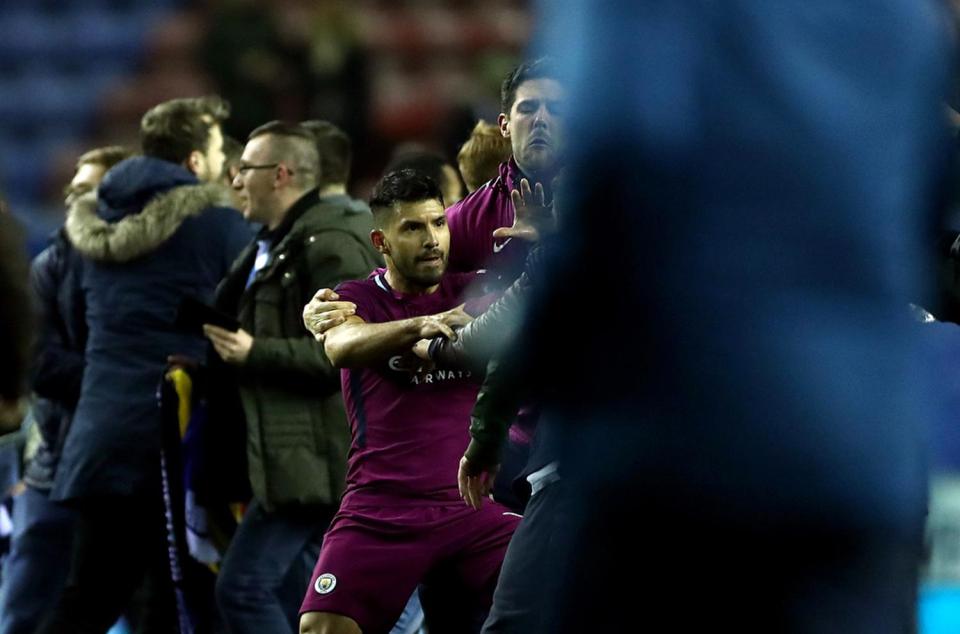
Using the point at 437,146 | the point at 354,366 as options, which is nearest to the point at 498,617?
the point at 354,366

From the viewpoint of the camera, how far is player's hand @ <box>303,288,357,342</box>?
4.50 meters

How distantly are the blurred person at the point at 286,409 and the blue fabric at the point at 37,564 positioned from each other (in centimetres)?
133

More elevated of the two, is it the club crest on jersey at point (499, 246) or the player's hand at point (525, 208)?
the player's hand at point (525, 208)

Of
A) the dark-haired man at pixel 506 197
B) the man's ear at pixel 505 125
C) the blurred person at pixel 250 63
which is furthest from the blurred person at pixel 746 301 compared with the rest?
the blurred person at pixel 250 63

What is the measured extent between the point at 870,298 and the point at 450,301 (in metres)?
2.99

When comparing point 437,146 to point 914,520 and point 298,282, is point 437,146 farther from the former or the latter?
point 914,520

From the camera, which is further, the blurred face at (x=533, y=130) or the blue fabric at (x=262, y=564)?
the blue fabric at (x=262, y=564)

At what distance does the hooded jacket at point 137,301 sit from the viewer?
6121 mm

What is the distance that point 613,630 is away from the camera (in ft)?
5.77

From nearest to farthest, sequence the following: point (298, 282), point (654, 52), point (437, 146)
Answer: point (654, 52) → point (298, 282) → point (437, 146)

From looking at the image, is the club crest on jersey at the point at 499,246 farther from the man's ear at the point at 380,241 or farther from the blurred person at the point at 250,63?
the blurred person at the point at 250,63

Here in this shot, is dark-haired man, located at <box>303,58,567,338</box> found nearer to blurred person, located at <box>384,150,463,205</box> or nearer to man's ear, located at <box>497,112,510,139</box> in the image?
man's ear, located at <box>497,112,510,139</box>

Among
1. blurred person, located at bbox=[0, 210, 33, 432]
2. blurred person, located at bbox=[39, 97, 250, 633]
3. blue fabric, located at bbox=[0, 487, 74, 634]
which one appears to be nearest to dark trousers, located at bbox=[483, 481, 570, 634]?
blurred person, located at bbox=[0, 210, 33, 432]

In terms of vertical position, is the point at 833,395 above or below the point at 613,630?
above
